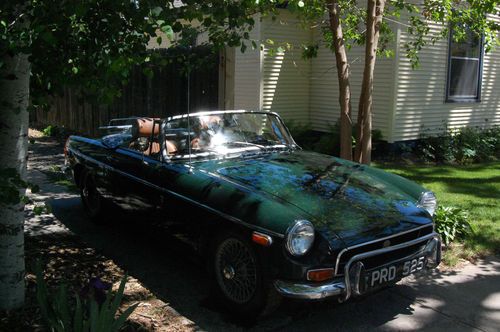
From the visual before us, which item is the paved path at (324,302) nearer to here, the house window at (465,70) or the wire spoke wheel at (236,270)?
the wire spoke wheel at (236,270)

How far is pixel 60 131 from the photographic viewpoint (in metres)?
14.6

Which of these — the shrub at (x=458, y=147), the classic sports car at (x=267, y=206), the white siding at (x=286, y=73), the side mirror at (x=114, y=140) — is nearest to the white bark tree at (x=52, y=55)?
the classic sports car at (x=267, y=206)

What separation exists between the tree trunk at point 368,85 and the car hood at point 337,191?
133 cm

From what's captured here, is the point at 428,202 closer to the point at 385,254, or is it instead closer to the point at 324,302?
the point at 385,254

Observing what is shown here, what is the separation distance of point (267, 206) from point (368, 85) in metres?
3.05

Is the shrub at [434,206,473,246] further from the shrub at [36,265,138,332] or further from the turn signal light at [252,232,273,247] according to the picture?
the shrub at [36,265,138,332]

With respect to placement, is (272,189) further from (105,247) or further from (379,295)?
(105,247)

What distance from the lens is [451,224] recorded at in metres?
5.63

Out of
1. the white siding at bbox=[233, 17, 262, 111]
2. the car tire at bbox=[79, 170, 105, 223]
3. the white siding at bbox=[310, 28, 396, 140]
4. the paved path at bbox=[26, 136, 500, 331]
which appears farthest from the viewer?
the white siding at bbox=[233, 17, 262, 111]

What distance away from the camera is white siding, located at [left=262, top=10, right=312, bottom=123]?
36.9 feet

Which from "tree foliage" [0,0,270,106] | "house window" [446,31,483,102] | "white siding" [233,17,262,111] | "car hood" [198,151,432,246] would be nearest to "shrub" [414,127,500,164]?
"house window" [446,31,483,102]

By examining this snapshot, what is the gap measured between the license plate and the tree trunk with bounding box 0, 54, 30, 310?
233 cm

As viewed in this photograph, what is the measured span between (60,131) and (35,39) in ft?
40.4

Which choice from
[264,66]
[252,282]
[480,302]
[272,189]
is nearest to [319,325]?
[252,282]
